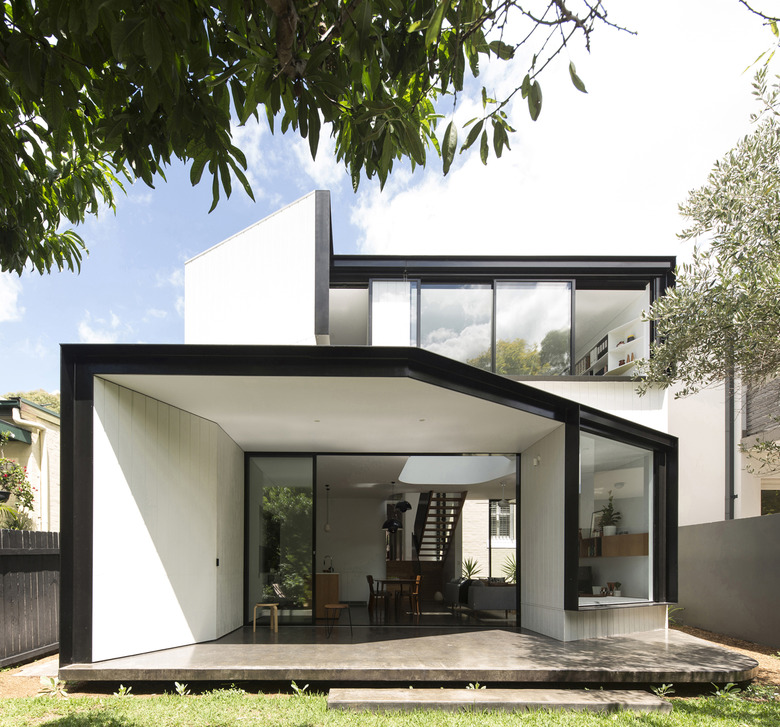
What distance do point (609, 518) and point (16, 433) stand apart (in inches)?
345

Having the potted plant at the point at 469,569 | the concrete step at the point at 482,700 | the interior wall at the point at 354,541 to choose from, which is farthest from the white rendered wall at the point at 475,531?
the concrete step at the point at 482,700

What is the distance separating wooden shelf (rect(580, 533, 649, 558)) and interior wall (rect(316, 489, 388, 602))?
7964 mm

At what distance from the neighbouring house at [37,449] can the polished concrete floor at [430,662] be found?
4606mm

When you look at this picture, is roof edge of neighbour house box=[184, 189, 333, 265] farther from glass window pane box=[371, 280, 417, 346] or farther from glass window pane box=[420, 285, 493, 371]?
glass window pane box=[420, 285, 493, 371]

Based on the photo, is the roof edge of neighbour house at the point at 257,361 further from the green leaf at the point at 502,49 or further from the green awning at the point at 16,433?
the green awning at the point at 16,433

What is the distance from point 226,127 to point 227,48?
0.48m

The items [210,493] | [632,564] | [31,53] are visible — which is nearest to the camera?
[31,53]

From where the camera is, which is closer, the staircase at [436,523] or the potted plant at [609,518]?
the potted plant at [609,518]

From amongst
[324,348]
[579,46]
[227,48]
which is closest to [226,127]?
[227,48]

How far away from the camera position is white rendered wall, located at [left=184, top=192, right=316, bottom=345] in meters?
9.24

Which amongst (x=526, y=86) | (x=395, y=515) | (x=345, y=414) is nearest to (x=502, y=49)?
(x=526, y=86)

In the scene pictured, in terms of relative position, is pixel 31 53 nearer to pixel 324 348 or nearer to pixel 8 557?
pixel 324 348

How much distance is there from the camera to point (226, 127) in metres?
2.53

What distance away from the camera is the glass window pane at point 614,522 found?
824 cm
